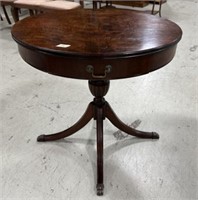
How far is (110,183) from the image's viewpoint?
48.7 inches

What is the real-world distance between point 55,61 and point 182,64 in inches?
75.6

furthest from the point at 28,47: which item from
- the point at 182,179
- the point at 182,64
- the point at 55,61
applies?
the point at 182,64

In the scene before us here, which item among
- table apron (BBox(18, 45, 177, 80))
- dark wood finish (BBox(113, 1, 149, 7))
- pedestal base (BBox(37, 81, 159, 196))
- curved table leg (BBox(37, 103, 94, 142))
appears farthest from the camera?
dark wood finish (BBox(113, 1, 149, 7))

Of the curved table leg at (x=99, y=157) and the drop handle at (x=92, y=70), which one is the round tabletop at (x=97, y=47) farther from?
the curved table leg at (x=99, y=157)

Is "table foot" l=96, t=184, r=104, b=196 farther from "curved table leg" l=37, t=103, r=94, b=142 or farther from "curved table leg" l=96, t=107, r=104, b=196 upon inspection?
"curved table leg" l=37, t=103, r=94, b=142

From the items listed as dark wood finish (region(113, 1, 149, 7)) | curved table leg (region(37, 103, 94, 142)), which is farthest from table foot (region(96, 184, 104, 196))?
dark wood finish (region(113, 1, 149, 7))

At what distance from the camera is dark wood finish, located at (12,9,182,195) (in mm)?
823

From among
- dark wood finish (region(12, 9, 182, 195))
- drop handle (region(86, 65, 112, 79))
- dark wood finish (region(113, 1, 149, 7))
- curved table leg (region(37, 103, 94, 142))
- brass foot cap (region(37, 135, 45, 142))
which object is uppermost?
dark wood finish (region(12, 9, 182, 195))

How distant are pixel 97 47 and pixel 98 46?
0.01m

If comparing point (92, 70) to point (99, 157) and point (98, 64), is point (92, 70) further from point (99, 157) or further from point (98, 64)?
point (99, 157)

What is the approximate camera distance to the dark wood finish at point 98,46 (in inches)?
32.4

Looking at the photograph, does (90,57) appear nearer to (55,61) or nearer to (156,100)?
(55,61)

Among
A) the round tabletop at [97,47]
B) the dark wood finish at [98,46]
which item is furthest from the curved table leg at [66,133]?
the round tabletop at [97,47]

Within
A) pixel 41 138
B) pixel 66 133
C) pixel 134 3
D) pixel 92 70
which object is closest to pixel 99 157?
pixel 66 133
